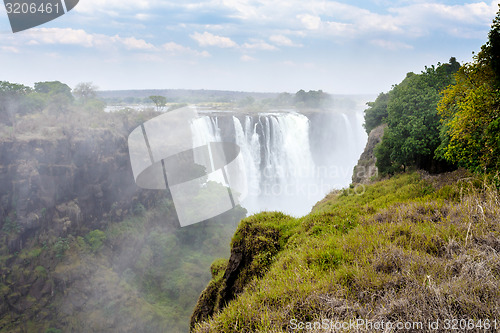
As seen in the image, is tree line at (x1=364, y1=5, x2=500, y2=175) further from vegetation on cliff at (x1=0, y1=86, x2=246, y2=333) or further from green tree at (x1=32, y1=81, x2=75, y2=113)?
green tree at (x1=32, y1=81, x2=75, y2=113)

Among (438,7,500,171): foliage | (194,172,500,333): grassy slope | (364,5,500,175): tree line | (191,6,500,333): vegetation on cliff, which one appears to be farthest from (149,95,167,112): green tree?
(194,172,500,333): grassy slope

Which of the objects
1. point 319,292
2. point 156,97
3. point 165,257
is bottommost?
point 165,257

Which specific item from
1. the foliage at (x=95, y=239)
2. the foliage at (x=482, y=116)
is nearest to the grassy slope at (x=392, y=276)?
the foliage at (x=482, y=116)

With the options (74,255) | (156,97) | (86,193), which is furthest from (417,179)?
(156,97)

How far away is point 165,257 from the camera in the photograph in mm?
36125

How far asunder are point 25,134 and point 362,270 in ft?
132

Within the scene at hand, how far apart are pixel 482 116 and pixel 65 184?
39.9m

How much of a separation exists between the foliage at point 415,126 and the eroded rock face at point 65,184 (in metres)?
35.3

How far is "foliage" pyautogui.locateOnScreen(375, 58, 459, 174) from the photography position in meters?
11.3

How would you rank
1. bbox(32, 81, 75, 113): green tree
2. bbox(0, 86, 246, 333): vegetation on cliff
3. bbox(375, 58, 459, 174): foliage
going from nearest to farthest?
bbox(375, 58, 459, 174): foliage < bbox(0, 86, 246, 333): vegetation on cliff < bbox(32, 81, 75, 113): green tree

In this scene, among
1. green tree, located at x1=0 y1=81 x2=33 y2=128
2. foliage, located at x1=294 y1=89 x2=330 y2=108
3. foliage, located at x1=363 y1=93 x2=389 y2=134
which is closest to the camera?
foliage, located at x1=363 y1=93 x2=389 y2=134

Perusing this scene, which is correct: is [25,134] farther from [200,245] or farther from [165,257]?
[200,245]

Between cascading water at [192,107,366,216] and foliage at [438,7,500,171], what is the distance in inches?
1410

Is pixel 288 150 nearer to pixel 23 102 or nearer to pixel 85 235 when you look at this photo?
pixel 85 235
